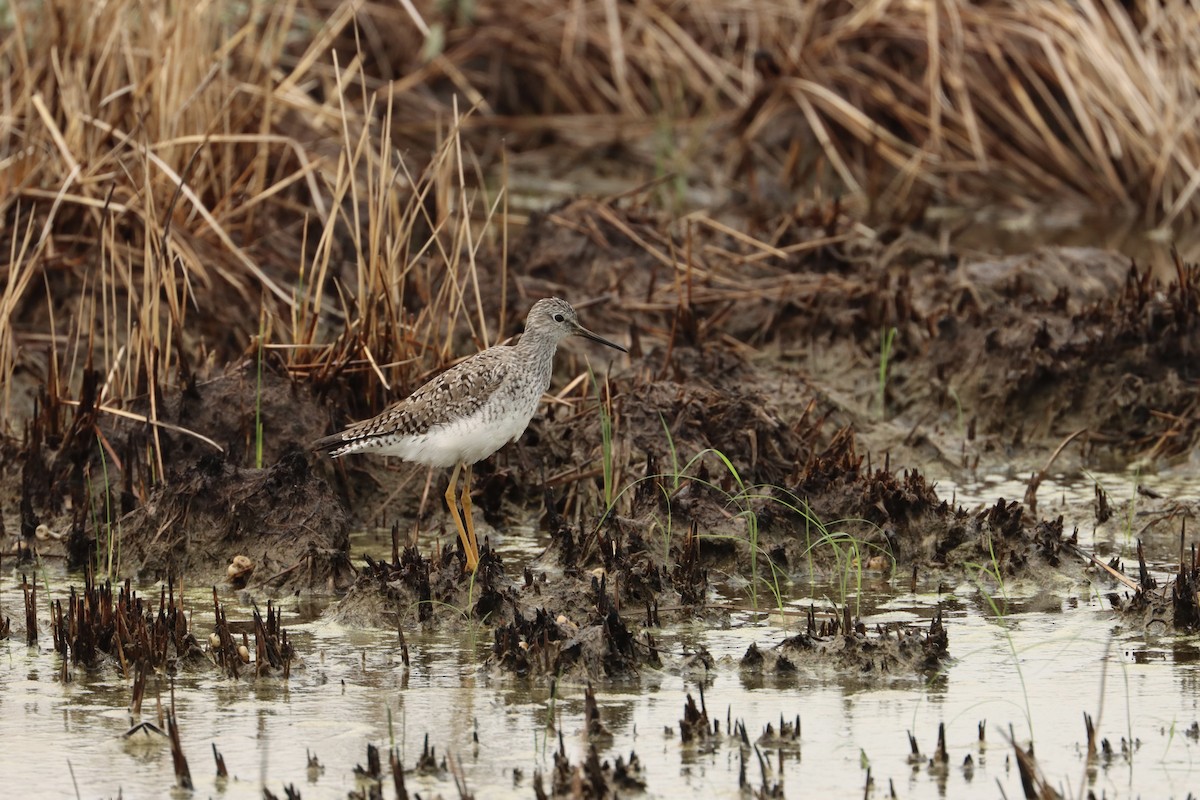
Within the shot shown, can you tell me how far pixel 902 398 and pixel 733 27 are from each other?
19.1ft

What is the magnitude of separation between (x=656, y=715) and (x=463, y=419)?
186 cm

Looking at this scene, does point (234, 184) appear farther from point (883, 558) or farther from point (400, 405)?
point (883, 558)

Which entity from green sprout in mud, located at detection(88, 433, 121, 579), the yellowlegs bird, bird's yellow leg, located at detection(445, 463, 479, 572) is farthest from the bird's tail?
green sprout in mud, located at detection(88, 433, 121, 579)

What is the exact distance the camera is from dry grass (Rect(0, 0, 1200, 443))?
26.2 feet

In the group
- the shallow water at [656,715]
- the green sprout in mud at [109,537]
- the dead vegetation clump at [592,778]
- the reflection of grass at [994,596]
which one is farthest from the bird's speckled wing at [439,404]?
the dead vegetation clump at [592,778]

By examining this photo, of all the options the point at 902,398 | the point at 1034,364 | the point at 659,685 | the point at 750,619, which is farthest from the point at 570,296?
the point at 659,685

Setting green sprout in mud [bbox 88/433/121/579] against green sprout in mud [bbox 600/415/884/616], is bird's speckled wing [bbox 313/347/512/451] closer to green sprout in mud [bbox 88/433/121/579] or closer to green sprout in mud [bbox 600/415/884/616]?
green sprout in mud [bbox 600/415/884/616]

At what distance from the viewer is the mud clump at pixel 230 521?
22.5 feet

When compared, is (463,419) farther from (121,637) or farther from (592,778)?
(592,778)

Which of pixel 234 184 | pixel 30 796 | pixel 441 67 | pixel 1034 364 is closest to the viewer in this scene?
pixel 30 796

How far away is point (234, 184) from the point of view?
31.7 feet

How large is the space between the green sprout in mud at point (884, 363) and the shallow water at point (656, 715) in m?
2.64

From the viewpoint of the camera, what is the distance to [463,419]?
22.2ft

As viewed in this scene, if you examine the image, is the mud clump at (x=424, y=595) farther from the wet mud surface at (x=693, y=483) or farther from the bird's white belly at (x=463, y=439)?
the bird's white belly at (x=463, y=439)
